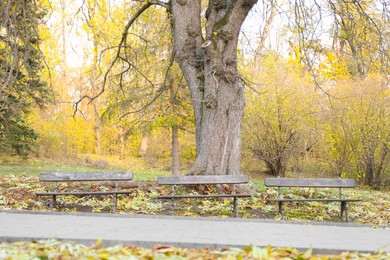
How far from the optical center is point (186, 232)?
5.37 meters

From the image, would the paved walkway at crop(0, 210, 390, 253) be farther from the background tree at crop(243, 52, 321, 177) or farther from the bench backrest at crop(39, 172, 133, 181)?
the background tree at crop(243, 52, 321, 177)

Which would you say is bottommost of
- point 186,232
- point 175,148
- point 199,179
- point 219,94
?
point 186,232

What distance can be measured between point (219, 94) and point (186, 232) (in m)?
4.41

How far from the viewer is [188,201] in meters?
8.59

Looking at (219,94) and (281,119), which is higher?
(281,119)

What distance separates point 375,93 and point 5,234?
14.6 metres

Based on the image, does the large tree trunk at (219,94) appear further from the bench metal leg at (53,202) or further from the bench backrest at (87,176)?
the bench metal leg at (53,202)

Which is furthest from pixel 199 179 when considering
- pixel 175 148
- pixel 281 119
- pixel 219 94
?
pixel 175 148

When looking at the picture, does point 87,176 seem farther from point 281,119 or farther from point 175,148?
point 281,119

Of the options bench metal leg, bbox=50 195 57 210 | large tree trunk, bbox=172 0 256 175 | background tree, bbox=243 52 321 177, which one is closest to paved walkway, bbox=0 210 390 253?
bench metal leg, bbox=50 195 57 210

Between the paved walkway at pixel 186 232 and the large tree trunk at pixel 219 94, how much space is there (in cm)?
252

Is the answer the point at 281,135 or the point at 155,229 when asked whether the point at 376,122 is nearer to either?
the point at 281,135

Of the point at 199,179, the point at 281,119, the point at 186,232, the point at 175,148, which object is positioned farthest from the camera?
the point at 175,148

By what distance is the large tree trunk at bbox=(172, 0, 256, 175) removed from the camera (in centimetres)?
915
